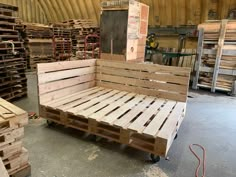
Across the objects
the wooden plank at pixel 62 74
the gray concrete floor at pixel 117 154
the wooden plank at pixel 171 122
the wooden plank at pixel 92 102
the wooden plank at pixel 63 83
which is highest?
the wooden plank at pixel 62 74

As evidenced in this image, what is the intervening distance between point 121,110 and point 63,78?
129 centimetres

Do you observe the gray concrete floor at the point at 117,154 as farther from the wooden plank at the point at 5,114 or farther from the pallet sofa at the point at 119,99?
the wooden plank at the point at 5,114

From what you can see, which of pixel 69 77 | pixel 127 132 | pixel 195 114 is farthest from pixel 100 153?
pixel 195 114

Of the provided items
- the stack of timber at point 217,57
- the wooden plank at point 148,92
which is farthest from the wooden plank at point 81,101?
the stack of timber at point 217,57

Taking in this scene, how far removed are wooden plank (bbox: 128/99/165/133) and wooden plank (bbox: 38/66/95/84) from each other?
160cm

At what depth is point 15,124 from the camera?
1.94 metres

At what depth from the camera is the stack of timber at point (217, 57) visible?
5.39 m

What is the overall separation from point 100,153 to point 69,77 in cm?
170

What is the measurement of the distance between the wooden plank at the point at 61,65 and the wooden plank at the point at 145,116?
5.46 feet

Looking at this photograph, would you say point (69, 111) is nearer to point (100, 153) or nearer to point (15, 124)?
point (100, 153)

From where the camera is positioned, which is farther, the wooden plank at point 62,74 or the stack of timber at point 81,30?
the stack of timber at point 81,30

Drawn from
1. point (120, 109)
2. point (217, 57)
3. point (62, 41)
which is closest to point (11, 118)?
point (120, 109)

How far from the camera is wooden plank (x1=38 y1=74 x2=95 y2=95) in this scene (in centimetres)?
323

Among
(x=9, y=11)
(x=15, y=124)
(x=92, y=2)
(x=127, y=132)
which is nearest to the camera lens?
(x=15, y=124)
